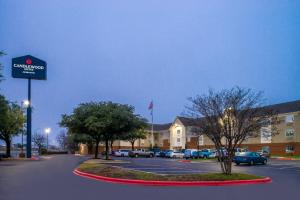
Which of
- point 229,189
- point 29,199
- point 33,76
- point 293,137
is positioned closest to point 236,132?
point 229,189

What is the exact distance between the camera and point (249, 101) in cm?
2422

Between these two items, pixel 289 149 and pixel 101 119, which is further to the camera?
pixel 289 149

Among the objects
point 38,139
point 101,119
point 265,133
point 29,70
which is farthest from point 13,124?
point 38,139

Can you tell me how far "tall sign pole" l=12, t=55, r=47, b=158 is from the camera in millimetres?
62500

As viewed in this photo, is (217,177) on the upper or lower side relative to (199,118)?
lower

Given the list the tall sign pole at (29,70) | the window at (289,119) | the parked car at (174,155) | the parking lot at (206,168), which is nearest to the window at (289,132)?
the window at (289,119)

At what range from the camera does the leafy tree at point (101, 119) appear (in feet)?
157

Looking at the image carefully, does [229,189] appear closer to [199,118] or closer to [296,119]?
[199,118]

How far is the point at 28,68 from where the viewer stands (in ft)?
209

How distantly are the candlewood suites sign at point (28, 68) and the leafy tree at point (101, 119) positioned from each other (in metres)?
15.0

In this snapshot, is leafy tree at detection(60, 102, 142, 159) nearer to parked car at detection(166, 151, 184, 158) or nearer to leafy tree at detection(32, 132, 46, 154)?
parked car at detection(166, 151, 184, 158)

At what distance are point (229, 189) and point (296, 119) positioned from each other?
5703cm

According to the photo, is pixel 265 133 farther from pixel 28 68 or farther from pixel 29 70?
pixel 28 68

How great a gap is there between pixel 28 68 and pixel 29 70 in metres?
0.33
